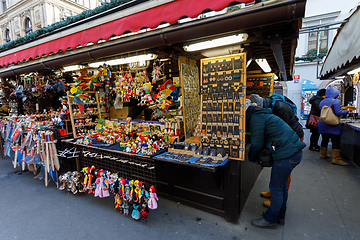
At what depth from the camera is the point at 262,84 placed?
6141 mm

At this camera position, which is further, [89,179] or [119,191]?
[89,179]

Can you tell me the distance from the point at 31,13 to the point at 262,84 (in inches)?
1113

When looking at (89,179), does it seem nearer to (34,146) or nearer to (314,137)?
(34,146)

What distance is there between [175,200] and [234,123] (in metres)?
1.93

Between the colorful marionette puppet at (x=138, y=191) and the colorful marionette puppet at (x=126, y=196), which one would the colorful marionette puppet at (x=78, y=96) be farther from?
the colorful marionette puppet at (x=138, y=191)

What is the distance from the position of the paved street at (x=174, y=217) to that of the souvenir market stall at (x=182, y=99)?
0.88ft

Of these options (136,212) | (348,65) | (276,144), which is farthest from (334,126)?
(136,212)

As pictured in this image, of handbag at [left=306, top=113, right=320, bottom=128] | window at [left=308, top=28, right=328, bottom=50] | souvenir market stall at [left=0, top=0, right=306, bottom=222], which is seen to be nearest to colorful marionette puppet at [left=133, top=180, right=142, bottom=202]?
souvenir market stall at [left=0, top=0, right=306, bottom=222]

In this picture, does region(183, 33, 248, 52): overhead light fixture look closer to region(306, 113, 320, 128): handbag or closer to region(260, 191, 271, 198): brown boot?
region(260, 191, 271, 198): brown boot

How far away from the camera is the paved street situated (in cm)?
272

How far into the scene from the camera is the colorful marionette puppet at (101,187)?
332cm

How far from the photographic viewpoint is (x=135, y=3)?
117 inches

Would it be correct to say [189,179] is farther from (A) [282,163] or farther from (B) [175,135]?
(A) [282,163]

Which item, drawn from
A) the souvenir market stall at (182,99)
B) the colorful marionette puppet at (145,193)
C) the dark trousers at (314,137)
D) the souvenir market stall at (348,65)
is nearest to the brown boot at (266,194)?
the souvenir market stall at (182,99)
